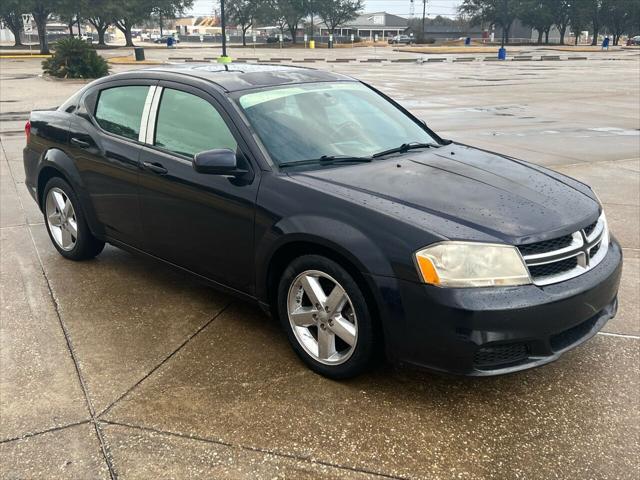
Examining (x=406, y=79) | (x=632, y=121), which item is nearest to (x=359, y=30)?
(x=406, y=79)

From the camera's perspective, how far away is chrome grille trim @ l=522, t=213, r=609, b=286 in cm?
302

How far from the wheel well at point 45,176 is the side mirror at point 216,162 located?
6.61ft

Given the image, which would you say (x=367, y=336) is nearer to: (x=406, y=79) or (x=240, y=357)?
(x=240, y=357)

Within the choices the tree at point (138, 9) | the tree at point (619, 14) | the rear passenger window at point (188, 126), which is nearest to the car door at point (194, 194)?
the rear passenger window at point (188, 126)

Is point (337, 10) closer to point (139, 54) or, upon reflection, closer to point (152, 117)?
point (139, 54)

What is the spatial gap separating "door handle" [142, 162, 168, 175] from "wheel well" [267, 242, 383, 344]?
1077 millimetres

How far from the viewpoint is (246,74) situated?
170 inches

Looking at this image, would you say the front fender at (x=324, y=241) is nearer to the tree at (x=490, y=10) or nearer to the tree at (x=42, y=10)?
the tree at (x=42, y=10)

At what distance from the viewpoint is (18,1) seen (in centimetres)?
4800

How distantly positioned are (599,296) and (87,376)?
8.95 ft

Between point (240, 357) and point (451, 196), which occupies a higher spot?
point (451, 196)

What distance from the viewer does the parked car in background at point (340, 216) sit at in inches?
117

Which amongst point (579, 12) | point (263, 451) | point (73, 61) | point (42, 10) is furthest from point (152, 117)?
point (579, 12)

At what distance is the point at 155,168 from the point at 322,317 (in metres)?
1.60
